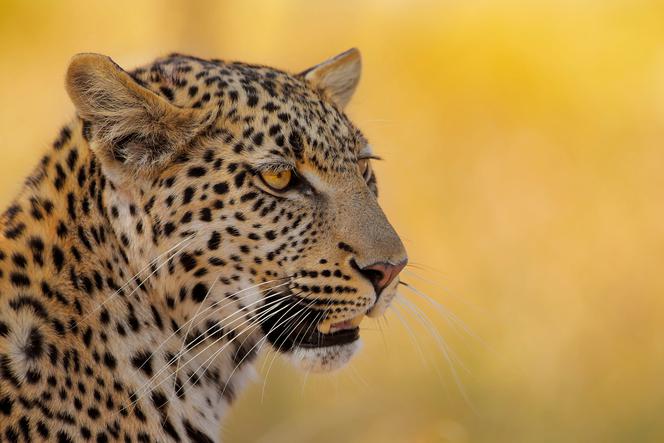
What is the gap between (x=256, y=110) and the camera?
6.23m

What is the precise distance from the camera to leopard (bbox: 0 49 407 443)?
18.8 ft

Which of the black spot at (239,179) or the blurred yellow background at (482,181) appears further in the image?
the blurred yellow background at (482,181)

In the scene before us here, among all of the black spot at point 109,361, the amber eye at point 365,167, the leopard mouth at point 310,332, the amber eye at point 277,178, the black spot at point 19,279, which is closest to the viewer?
the black spot at point 19,279

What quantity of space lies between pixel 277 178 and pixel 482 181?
11.1m

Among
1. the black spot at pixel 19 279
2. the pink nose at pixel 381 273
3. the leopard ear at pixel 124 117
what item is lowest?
the pink nose at pixel 381 273

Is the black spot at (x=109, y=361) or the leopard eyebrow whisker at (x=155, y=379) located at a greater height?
the black spot at (x=109, y=361)

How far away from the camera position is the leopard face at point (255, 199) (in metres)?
5.87

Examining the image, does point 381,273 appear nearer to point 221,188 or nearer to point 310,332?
point 310,332

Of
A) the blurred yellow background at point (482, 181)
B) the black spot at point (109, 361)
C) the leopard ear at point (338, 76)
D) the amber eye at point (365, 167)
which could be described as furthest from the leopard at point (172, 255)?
the blurred yellow background at point (482, 181)

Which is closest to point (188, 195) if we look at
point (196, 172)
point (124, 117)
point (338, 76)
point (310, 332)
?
point (196, 172)

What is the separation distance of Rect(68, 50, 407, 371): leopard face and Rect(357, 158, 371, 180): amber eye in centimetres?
30

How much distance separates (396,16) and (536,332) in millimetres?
8528

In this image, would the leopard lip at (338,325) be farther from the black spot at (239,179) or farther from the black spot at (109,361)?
the black spot at (109,361)

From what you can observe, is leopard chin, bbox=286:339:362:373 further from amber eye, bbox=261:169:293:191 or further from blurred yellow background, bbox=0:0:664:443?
blurred yellow background, bbox=0:0:664:443
